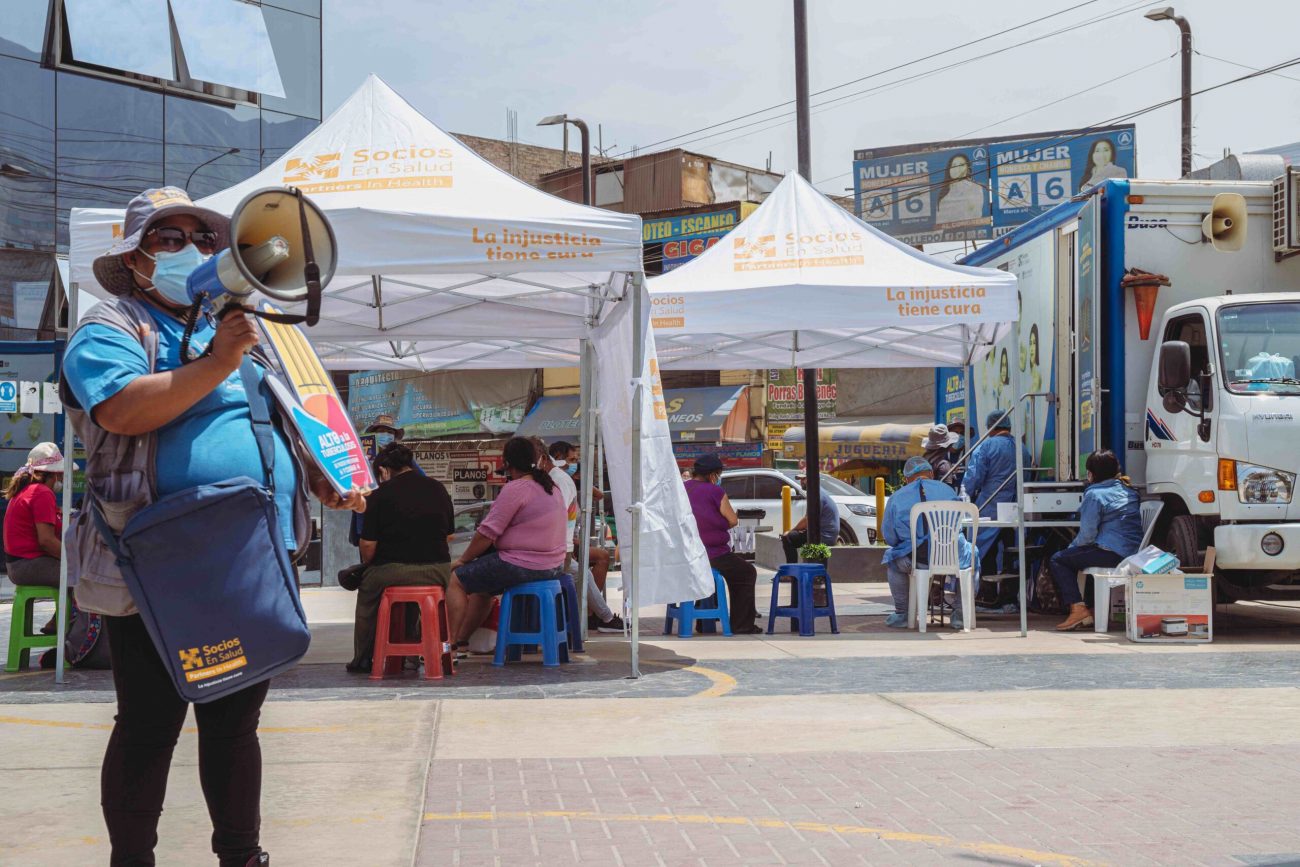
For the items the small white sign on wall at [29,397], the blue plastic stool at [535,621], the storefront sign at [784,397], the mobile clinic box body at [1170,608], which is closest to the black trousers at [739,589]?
the blue plastic stool at [535,621]

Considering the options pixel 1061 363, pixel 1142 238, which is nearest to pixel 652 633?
pixel 1061 363

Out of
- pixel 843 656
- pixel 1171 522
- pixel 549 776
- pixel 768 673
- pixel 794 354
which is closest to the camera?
pixel 549 776

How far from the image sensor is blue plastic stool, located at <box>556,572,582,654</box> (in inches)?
379

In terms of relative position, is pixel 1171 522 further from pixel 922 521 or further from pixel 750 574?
pixel 750 574

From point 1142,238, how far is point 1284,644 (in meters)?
3.34

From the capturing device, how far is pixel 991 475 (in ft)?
41.8

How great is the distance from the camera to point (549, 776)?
18.8 feet

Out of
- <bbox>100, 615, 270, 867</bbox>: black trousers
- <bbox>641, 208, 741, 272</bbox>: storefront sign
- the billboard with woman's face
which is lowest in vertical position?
<bbox>100, 615, 270, 867</bbox>: black trousers

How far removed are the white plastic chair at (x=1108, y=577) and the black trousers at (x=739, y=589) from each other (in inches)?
106

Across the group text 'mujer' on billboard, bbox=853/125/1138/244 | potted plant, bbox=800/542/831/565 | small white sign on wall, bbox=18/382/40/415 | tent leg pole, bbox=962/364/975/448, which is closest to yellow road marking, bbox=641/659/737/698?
potted plant, bbox=800/542/831/565

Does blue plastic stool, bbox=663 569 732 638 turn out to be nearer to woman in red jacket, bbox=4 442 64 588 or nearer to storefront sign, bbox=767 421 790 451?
woman in red jacket, bbox=4 442 64 588

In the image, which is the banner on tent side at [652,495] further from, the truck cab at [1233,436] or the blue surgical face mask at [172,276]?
the blue surgical face mask at [172,276]

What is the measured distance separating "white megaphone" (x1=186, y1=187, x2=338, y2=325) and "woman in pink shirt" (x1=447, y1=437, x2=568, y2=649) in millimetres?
5851

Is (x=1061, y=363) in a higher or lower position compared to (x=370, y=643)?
higher
